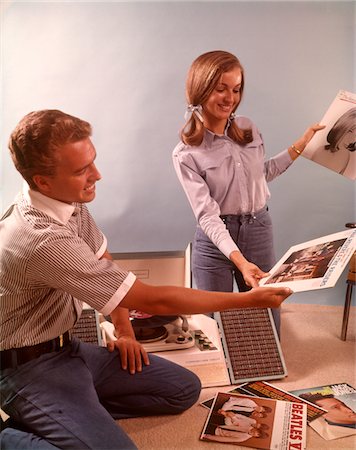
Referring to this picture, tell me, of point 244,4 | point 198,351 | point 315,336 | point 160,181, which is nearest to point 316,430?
point 198,351

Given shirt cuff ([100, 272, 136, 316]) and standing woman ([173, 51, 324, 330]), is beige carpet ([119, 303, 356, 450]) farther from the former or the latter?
shirt cuff ([100, 272, 136, 316])

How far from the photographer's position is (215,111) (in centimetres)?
199

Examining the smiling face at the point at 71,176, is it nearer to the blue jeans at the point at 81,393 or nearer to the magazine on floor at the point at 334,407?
the blue jeans at the point at 81,393

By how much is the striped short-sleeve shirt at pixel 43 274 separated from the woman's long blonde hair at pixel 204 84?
700 mm

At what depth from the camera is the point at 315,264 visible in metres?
1.53

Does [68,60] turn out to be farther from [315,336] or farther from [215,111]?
[315,336]

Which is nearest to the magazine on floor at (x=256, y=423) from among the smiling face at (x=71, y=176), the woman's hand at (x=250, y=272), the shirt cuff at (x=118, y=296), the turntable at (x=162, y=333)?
the turntable at (x=162, y=333)

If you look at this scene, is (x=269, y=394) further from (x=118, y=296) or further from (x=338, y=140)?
(x=338, y=140)

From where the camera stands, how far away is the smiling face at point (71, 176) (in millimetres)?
1392

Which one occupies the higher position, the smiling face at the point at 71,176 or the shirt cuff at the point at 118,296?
the smiling face at the point at 71,176

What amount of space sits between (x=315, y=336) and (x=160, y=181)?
39.0 inches

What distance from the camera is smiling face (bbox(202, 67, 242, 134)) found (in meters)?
1.91

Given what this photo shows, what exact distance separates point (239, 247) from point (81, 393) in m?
0.83

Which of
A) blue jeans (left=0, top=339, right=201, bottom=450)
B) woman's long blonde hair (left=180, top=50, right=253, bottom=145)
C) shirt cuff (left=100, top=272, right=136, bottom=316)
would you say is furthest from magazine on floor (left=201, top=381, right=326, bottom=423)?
woman's long blonde hair (left=180, top=50, right=253, bottom=145)
